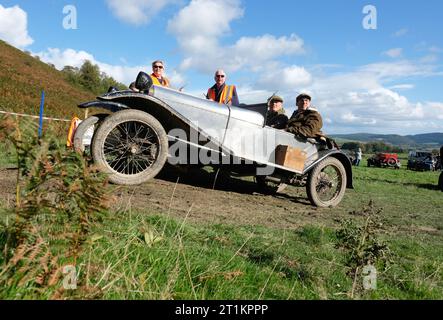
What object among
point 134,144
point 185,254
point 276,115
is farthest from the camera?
point 276,115

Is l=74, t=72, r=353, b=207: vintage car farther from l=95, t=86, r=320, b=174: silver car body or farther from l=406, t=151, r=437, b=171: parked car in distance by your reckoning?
l=406, t=151, r=437, b=171: parked car in distance

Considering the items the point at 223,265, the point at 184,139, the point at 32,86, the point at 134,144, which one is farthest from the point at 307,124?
the point at 32,86

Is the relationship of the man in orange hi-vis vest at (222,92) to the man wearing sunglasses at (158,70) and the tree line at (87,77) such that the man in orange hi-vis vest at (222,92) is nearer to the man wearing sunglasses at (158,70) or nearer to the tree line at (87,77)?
the man wearing sunglasses at (158,70)

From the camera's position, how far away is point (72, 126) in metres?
9.00

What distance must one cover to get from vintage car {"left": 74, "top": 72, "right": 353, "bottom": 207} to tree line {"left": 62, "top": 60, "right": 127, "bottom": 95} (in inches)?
1869

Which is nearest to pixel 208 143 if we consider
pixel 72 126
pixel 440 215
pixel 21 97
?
pixel 440 215

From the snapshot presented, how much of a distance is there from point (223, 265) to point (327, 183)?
4300 millimetres

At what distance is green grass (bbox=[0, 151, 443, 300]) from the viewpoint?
1776 millimetres

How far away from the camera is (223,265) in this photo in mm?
2396

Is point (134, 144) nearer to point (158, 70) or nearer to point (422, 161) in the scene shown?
point (158, 70)

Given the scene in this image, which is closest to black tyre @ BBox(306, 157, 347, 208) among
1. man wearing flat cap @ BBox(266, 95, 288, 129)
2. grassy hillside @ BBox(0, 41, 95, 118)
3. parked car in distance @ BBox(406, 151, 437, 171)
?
man wearing flat cap @ BBox(266, 95, 288, 129)

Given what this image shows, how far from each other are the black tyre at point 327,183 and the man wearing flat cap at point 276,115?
1.10 m

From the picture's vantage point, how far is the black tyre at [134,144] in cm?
476
